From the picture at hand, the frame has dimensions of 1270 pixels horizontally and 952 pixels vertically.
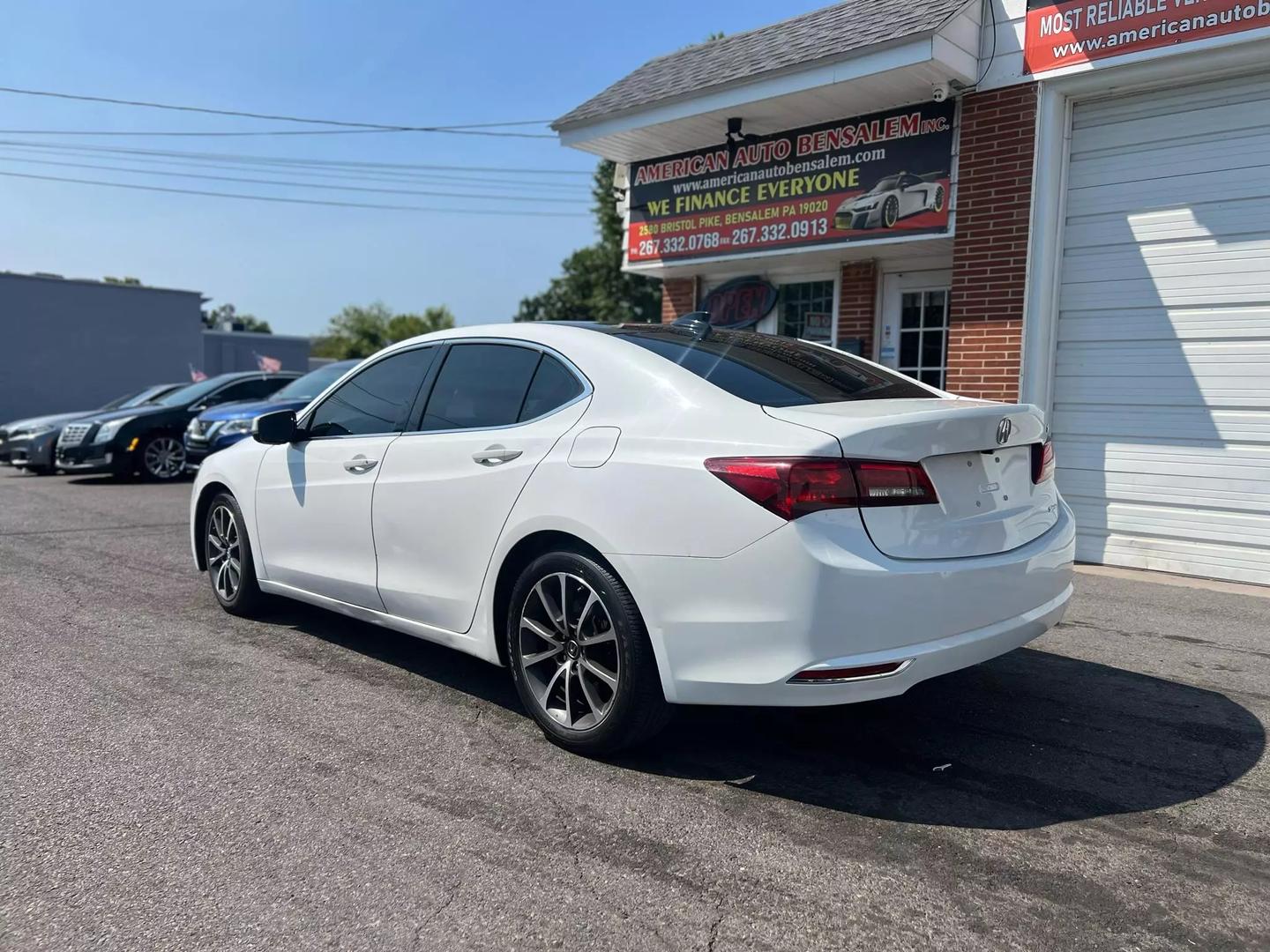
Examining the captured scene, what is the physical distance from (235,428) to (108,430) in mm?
2141

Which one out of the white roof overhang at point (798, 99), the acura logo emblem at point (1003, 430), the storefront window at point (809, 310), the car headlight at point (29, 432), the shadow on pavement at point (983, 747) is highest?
the white roof overhang at point (798, 99)

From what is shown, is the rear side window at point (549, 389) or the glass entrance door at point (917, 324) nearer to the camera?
the rear side window at point (549, 389)

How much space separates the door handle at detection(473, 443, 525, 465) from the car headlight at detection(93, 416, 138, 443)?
11.1 m

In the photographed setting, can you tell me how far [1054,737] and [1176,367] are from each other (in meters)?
4.48

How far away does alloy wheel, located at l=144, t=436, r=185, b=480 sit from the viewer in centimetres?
1345

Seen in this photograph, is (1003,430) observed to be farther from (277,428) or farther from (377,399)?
(277,428)

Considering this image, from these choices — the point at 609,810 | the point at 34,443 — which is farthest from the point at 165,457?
the point at 609,810

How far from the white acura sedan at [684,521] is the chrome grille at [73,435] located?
1020cm

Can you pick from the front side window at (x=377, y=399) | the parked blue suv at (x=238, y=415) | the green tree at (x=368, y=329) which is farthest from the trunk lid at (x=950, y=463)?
the green tree at (x=368, y=329)

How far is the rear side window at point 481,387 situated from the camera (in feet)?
13.2

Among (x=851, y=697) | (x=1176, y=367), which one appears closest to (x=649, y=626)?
(x=851, y=697)

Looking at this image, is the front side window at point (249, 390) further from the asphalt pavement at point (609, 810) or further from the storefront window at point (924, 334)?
the asphalt pavement at point (609, 810)

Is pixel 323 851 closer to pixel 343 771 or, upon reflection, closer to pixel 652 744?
pixel 343 771

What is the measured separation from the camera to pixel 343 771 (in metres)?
3.45
